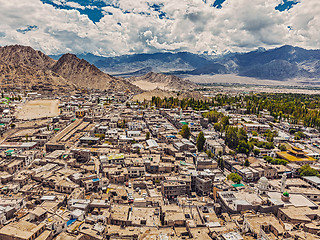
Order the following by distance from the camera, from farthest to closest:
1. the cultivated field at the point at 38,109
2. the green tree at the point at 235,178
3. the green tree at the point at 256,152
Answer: the cultivated field at the point at 38,109 < the green tree at the point at 256,152 < the green tree at the point at 235,178

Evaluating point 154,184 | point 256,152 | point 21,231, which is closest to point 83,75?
point 256,152

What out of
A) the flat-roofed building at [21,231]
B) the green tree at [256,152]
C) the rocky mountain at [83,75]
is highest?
the rocky mountain at [83,75]

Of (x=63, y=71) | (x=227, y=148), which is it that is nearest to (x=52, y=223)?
(x=227, y=148)

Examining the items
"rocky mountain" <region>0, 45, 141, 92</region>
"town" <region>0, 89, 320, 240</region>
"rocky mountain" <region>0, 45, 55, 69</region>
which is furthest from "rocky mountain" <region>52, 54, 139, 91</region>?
"town" <region>0, 89, 320, 240</region>

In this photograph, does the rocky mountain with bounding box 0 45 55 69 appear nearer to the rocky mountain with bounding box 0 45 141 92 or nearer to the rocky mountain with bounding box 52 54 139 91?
the rocky mountain with bounding box 0 45 141 92

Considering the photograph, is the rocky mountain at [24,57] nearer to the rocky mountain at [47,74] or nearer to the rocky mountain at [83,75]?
the rocky mountain at [47,74]

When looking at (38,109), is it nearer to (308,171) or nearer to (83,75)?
(83,75)

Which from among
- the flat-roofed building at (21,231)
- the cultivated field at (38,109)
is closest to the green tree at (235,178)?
the flat-roofed building at (21,231)
